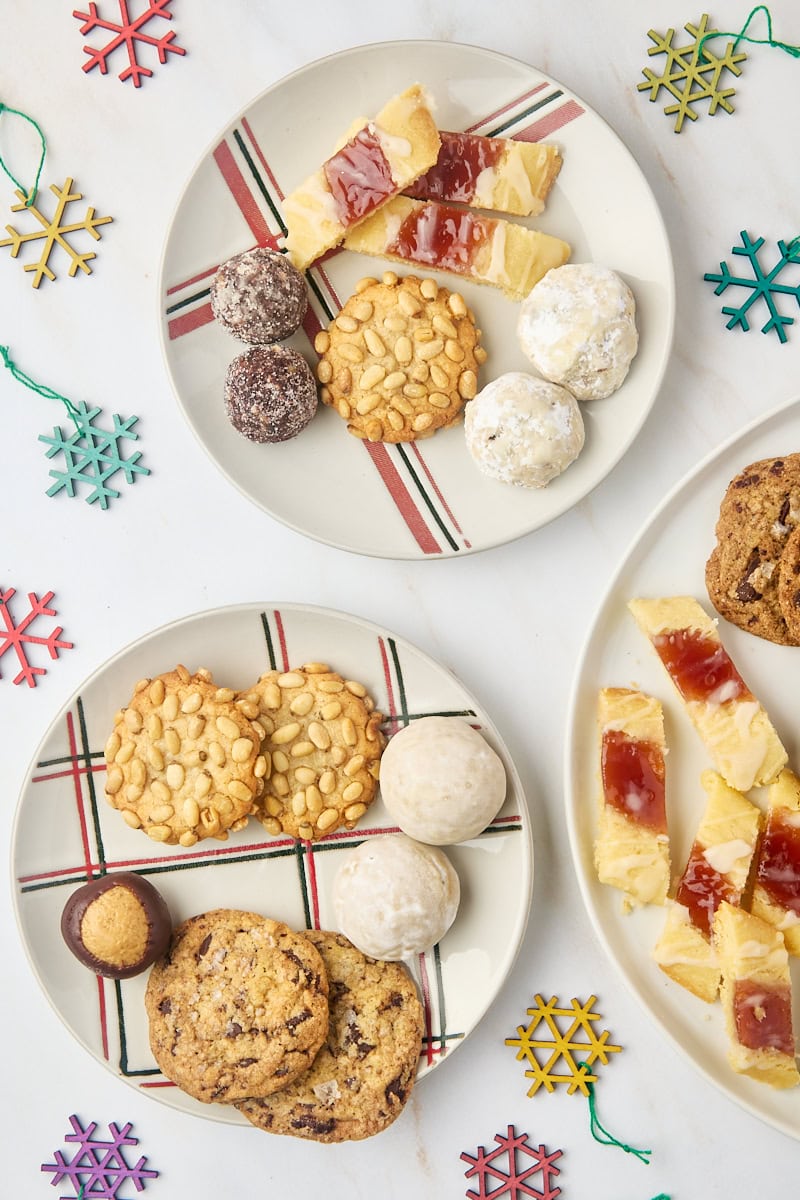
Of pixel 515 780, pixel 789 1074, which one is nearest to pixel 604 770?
pixel 515 780

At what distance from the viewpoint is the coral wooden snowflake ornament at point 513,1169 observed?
7.54ft

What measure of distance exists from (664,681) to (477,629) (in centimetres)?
45

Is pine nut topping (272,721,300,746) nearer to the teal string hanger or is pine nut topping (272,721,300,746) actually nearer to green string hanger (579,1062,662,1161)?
the teal string hanger

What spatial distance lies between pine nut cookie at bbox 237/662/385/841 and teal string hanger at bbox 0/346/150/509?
62 cm

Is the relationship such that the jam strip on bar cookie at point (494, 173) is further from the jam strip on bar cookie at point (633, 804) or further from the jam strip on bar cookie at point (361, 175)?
the jam strip on bar cookie at point (633, 804)

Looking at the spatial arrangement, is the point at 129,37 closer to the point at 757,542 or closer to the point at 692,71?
the point at 692,71

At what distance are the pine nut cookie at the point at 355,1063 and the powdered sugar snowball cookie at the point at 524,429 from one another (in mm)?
1146

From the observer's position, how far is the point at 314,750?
2.15m

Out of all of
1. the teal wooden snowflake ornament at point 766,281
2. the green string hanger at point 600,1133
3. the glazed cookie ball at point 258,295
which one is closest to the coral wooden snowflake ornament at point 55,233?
the glazed cookie ball at point 258,295

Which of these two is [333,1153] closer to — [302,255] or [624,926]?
[624,926]

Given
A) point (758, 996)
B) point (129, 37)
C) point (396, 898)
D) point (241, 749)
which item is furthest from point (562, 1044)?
point (129, 37)

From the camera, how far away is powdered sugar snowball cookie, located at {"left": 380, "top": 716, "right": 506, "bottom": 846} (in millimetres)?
Answer: 2006

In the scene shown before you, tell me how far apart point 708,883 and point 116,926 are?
129 centimetres

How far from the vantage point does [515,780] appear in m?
2.11
